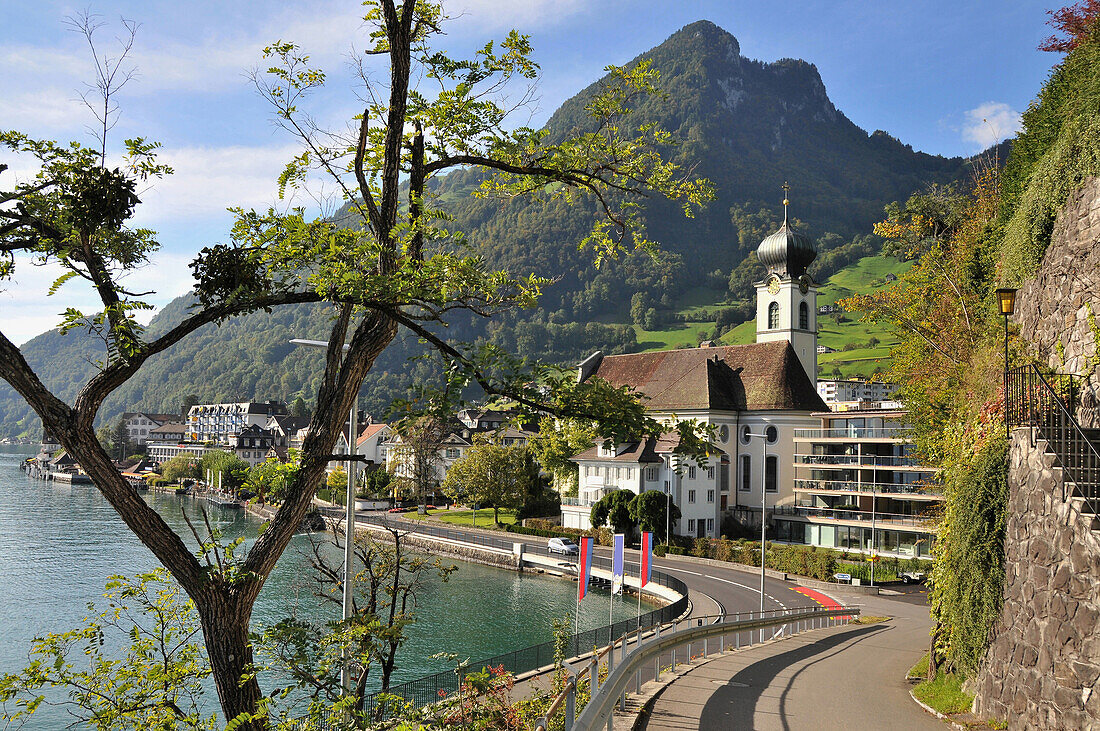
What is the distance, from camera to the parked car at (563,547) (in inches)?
2067

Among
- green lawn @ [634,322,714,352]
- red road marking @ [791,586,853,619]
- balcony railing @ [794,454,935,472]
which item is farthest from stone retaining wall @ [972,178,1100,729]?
green lawn @ [634,322,714,352]

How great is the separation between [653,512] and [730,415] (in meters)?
15.8

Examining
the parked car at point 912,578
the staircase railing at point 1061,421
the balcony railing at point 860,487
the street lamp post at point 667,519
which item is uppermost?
the staircase railing at point 1061,421

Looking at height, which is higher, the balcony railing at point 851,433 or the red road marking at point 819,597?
the balcony railing at point 851,433

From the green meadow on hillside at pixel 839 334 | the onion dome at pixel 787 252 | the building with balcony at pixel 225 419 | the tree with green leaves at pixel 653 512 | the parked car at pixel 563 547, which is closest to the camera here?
the parked car at pixel 563 547

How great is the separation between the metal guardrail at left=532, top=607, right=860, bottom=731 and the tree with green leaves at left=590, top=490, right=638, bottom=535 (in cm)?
2352

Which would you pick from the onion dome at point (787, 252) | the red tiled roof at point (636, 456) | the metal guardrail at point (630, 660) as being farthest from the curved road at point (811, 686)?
the onion dome at point (787, 252)

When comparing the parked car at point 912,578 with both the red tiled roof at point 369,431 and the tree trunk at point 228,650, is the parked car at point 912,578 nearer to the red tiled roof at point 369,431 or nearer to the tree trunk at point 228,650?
the tree trunk at point 228,650

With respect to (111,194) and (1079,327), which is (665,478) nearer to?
(1079,327)

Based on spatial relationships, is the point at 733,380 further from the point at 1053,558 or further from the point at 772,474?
the point at 1053,558

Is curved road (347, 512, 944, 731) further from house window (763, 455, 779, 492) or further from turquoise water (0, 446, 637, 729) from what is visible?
house window (763, 455, 779, 492)

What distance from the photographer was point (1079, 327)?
13.0 meters

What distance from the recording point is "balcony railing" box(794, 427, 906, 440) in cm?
5397

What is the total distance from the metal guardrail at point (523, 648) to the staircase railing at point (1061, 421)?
6913mm
